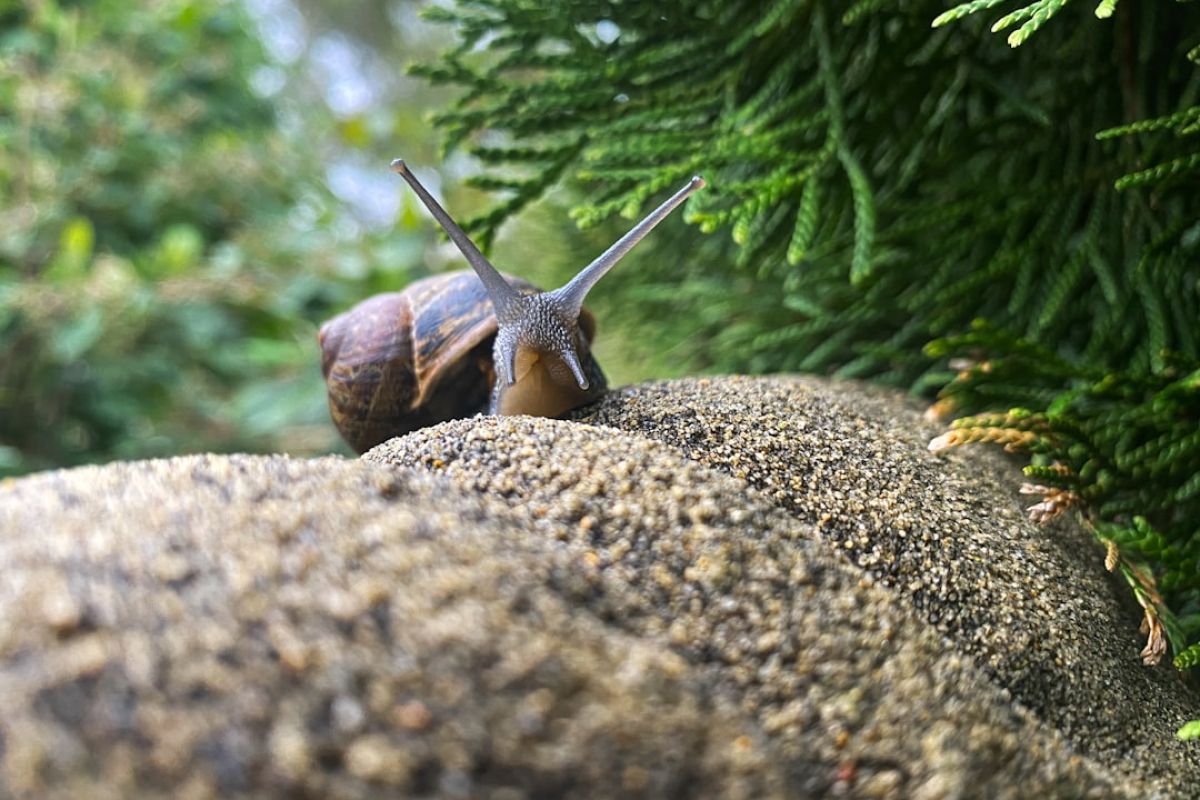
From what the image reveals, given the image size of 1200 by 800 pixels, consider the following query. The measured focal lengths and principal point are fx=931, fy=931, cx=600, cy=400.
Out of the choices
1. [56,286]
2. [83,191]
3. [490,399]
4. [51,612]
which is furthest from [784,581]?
[83,191]

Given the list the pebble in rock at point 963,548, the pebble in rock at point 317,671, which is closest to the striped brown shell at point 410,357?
the pebble in rock at point 963,548

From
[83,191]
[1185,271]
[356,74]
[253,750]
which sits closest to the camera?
[253,750]

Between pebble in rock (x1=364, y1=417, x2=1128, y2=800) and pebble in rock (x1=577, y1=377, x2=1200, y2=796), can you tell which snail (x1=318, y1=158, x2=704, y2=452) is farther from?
pebble in rock (x1=364, y1=417, x2=1128, y2=800)

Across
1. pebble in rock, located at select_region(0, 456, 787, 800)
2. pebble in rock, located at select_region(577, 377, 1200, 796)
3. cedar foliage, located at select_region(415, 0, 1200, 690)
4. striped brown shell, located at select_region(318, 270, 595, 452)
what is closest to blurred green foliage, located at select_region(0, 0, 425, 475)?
striped brown shell, located at select_region(318, 270, 595, 452)

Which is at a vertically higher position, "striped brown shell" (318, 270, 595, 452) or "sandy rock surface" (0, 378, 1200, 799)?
"striped brown shell" (318, 270, 595, 452)

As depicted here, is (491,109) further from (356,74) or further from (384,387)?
(356,74)

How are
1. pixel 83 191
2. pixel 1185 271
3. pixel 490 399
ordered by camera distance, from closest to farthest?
pixel 1185 271 < pixel 490 399 < pixel 83 191
